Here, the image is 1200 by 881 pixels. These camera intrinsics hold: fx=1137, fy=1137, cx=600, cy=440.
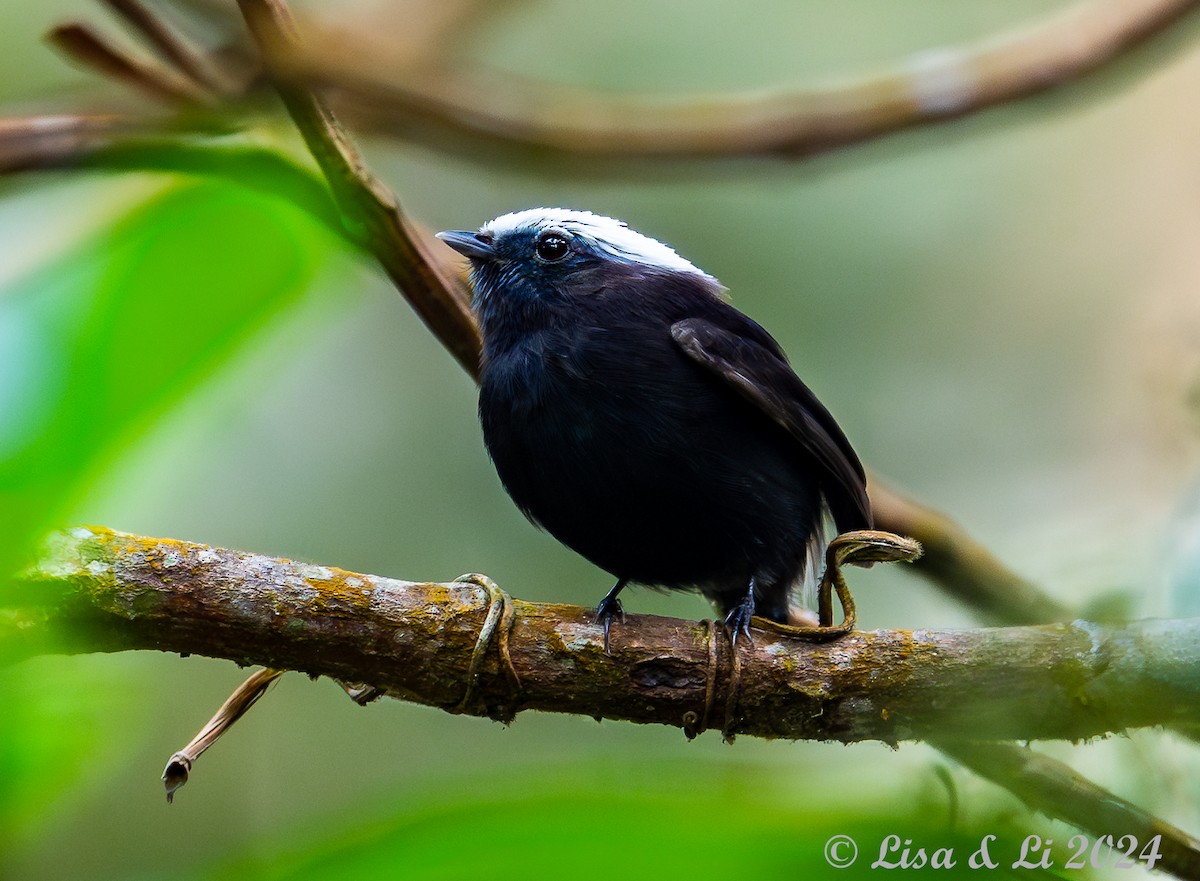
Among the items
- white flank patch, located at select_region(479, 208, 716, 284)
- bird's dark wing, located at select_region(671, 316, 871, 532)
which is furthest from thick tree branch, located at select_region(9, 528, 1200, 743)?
white flank patch, located at select_region(479, 208, 716, 284)

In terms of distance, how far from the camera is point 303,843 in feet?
2.98

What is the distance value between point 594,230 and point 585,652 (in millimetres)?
1900

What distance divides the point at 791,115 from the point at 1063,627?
2065 mm

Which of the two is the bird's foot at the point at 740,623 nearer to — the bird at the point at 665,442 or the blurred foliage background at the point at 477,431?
the bird at the point at 665,442

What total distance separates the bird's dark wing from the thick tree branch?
751 millimetres

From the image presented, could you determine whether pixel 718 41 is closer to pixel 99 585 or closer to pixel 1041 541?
pixel 1041 541

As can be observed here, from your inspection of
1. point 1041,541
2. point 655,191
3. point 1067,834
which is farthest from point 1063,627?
point 655,191

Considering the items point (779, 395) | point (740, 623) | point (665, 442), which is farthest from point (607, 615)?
A: point (779, 395)

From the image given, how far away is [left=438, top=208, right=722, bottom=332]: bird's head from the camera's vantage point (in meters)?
3.90

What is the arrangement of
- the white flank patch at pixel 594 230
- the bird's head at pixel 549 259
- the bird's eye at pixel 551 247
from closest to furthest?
1. the bird's head at pixel 549 259
2. the bird's eye at pixel 551 247
3. the white flank patch at pixel 594 230

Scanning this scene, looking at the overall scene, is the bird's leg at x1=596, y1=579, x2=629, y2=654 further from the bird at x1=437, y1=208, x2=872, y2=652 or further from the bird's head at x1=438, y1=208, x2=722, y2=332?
the bird's head at x1=438, y1=208, x2=722, y2=332

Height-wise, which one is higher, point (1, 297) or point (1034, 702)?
A: point (1034, 702)

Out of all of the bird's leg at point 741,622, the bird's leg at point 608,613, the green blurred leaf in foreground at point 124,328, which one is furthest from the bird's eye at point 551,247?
the green blurred leaf in foreground at point 124,328

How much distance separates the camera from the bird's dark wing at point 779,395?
3428mm
